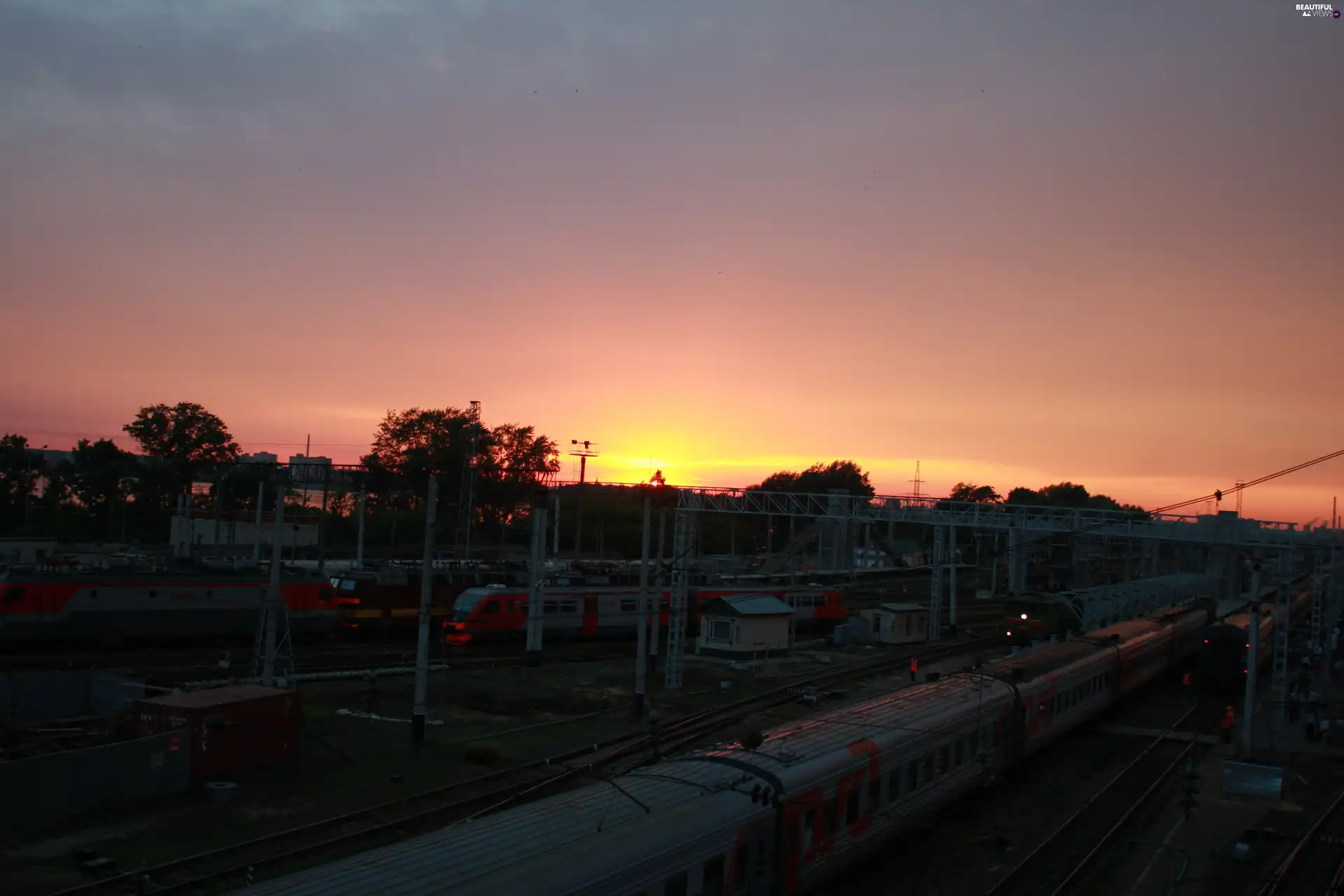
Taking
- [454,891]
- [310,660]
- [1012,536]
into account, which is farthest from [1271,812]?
[1012,536]

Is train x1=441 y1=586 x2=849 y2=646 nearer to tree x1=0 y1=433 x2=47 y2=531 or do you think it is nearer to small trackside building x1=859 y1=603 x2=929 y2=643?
small trackside building x1=859 y1=603 x2=929 y2=643

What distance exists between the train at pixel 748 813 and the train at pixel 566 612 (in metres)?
21.0

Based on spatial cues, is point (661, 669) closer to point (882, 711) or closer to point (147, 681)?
point (147, 681)

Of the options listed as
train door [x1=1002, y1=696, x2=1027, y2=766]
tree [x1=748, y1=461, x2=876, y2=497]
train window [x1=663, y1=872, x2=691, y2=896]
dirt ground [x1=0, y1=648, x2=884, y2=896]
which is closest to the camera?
train window [x1=663, y1=872, x2=691, y2=896]

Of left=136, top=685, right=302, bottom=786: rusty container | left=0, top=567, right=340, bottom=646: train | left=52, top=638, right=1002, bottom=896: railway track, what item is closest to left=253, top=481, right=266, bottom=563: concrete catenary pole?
left=0, top=567, right=340, bottom=646: train

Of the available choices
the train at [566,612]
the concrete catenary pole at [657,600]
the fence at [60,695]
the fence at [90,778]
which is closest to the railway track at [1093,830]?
the concrete catenary pole at [657,600]

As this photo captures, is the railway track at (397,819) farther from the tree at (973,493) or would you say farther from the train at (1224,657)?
the tree at (973,493)

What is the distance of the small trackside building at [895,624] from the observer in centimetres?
4853

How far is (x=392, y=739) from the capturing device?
2481 cm

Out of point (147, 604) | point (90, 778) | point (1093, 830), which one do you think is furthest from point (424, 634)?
point (147, 604)

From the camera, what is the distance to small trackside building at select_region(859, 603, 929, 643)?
48531mm

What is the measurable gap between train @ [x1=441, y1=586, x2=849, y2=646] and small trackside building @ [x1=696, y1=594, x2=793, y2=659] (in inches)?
67.7

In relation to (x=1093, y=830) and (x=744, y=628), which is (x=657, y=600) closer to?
(x=744, y=628)

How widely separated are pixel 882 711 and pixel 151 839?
501 inches
